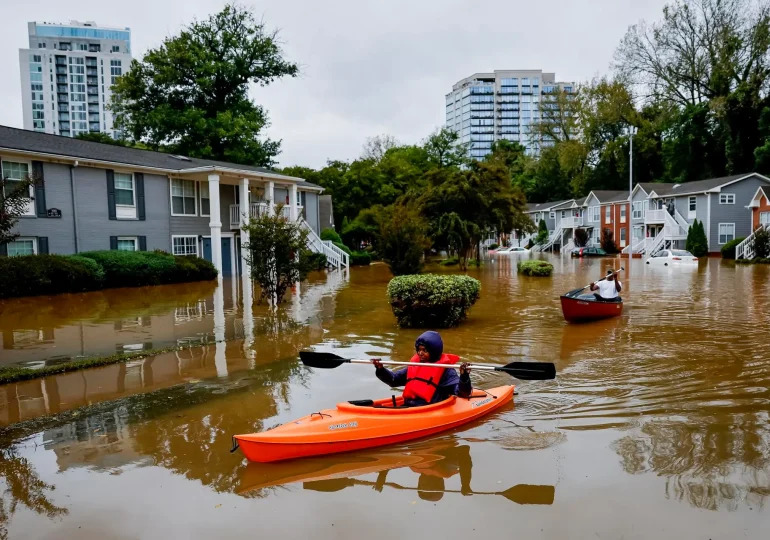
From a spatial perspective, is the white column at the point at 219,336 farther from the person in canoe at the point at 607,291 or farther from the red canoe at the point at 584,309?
the person in canoe at the point at 607,291

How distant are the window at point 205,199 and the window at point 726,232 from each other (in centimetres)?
4167

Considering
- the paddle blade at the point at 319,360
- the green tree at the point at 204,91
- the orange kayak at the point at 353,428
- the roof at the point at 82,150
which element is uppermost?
the green tree at the point at 204,91

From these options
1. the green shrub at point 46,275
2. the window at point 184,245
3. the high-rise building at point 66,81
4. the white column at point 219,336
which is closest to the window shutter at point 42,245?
the green shrub at point 46,275

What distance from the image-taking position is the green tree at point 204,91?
136ft

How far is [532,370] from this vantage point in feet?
25.5

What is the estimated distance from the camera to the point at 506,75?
160 meters

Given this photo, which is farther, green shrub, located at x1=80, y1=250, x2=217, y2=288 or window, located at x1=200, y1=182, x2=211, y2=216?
window, located at x1=200, y1=182, x2=211, y2=216

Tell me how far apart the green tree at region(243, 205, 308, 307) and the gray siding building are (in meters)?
0.81

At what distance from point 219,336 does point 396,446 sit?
783cm

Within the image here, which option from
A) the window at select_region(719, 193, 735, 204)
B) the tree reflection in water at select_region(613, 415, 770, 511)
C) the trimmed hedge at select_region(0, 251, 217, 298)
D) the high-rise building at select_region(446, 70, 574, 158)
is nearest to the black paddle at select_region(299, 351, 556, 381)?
the tree reflection in water at select_region(613, 415, 770, 511)

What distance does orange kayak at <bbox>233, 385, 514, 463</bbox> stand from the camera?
615 centimetres

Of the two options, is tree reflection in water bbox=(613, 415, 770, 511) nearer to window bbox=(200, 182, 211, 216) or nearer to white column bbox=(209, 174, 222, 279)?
white column bbox=(209, 174, 222, 279)

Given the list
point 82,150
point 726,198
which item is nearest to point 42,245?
point 82,150

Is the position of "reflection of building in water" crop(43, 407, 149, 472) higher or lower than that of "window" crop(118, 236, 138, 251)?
lower
